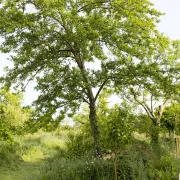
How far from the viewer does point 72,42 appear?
13453 millimetres

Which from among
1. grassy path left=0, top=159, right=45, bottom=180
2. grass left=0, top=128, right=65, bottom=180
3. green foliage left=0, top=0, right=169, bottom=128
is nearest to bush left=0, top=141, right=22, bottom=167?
grass left=0, top=128, right=65, bottom=180

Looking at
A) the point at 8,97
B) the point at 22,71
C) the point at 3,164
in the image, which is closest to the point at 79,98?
the point at 22,71

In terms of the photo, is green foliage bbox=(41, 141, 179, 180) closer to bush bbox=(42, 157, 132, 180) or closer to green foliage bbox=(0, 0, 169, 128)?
bush bbox=(42, 157, 132, 180)

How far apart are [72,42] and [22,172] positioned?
646cm

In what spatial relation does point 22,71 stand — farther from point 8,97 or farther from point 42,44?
point 8,97

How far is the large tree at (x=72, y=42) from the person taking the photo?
11734mm

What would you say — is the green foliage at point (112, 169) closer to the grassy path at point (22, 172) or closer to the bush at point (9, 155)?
the grassy path at point (22, 172)

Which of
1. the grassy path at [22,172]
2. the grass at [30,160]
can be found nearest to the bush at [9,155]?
the grass at [30,160]

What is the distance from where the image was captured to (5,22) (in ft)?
37.7

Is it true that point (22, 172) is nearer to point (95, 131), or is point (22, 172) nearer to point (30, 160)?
point (30, 160)

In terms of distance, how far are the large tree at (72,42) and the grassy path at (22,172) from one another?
2.78m

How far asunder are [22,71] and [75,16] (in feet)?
11.2

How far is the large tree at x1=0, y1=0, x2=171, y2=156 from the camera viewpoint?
11.7m

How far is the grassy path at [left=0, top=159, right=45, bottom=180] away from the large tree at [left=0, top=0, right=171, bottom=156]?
110 inches
